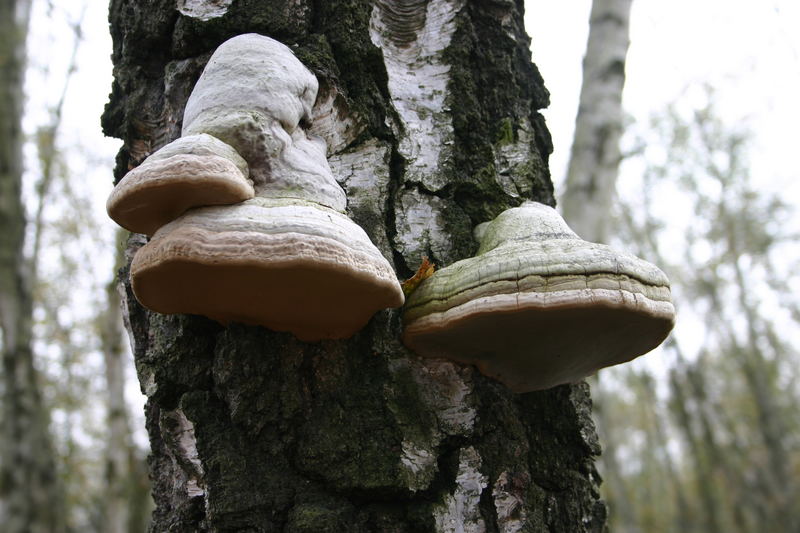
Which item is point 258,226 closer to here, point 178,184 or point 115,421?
point 178,184

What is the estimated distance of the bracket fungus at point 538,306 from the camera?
148cm

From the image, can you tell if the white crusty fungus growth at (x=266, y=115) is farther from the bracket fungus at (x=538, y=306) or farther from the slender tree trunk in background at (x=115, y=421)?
the slender tree trunk in background at (x=115, y=421)

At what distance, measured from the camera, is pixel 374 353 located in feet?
5.84

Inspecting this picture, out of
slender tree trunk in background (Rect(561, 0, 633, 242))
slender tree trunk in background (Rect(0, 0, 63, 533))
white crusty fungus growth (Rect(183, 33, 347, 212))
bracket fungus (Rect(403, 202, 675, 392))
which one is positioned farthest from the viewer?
slender tree trunk in background (Rect(0, 0, 63, 533))

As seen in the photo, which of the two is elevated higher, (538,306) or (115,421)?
(115,421)

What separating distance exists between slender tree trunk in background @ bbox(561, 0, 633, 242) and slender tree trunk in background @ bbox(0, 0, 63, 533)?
6791 millimetres

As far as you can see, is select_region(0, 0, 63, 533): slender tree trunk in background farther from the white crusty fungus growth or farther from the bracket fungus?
the bracket fungus

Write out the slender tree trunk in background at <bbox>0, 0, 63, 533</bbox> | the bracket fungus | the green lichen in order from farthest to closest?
the slender tree trunk in background at <bbox>0, 0, 63, 533</bbox> → the green lichen → the bracket fungus

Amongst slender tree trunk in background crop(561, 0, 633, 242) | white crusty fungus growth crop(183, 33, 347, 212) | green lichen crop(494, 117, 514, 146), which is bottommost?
white crusty fungus growth crop(183, 33, 347, 212)

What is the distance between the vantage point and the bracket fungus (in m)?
1.48

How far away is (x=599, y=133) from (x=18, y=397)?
735cm

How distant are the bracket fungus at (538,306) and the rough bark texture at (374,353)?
142 mm

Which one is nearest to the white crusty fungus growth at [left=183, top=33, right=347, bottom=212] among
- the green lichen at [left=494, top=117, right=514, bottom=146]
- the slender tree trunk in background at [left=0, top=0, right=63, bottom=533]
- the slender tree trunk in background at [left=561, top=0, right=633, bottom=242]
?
the green lichen at [left=494, top=117, right=514, bottom=146]

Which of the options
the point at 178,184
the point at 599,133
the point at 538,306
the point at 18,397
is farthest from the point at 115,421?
the point at 538,306
